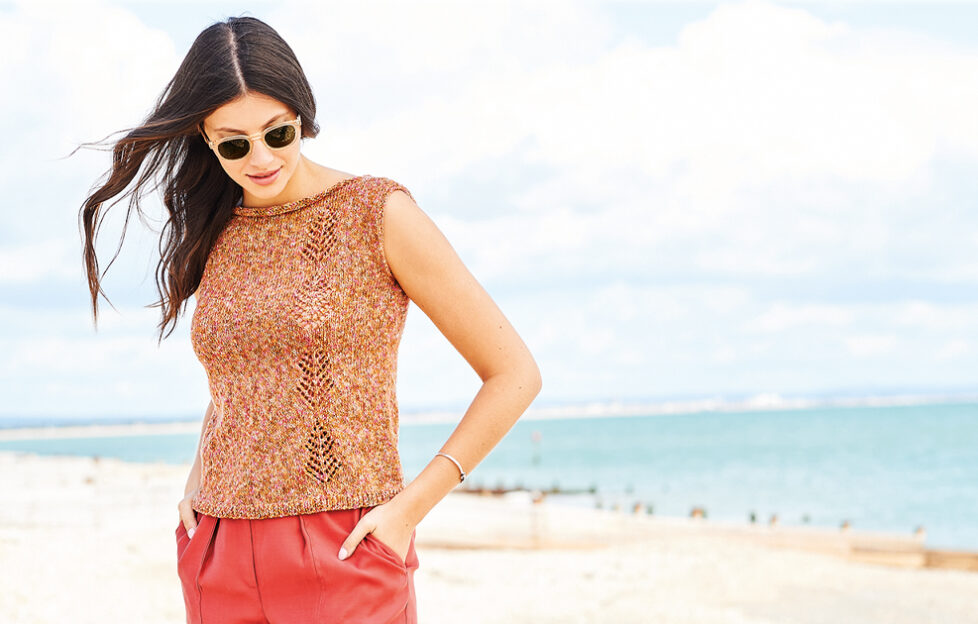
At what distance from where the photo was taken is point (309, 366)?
1.69 meters

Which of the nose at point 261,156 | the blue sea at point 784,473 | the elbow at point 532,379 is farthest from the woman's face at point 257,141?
the blue sea at point 784,473

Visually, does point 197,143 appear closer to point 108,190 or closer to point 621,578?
point 108,190

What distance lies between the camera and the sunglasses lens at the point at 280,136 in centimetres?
177

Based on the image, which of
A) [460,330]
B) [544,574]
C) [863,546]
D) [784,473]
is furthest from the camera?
[784,473]

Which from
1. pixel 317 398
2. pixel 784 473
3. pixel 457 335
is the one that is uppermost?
pixel 784 473

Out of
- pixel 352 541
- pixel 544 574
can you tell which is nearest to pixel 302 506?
pixel 352 541

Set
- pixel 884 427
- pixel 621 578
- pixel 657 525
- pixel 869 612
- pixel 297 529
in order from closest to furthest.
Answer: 1. pixel 297 529
2. pixel 869 612
3. pixel 621 578
4. pixel 657 525
5. pixel 884 427

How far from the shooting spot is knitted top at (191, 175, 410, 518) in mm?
1691

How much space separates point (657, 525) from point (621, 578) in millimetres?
6893

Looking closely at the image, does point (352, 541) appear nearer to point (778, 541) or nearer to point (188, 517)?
point (188, 517)

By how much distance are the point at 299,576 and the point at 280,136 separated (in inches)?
30.4

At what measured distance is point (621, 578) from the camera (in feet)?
34.1

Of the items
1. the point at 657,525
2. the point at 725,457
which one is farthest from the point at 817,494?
the point at 657,525

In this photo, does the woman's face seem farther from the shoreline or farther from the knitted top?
the shoreline
